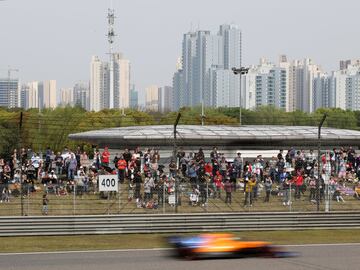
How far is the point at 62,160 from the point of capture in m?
27.1

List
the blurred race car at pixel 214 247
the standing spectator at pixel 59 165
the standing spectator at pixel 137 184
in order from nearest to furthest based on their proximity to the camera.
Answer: the blurred race car at pixel 214 247
the standing spectator at pixel 137 184
the standing spectator at pixel 59 165

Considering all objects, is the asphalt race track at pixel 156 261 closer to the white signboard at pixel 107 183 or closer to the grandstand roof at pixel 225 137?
the white signboard at pixel 107 183

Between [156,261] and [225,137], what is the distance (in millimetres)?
13512

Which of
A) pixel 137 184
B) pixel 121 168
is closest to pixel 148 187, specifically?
pixel 137 184

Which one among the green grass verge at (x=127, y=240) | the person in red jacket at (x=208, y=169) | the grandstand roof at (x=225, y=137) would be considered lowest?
the green grass verge at (x=127, y=240)

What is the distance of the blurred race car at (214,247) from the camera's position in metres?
15.7

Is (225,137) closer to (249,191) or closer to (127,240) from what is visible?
(249,191)

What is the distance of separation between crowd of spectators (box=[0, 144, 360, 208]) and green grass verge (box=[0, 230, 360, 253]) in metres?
1.06

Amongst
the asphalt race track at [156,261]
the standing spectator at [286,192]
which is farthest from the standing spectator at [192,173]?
the asphalt race track at [156,261]

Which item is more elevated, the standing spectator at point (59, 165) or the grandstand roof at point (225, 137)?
the grandstand roof at point (225, 137)

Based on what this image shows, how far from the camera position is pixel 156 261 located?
55.7 feet

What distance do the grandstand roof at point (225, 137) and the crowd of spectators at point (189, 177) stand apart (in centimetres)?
118

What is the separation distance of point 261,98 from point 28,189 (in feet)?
545

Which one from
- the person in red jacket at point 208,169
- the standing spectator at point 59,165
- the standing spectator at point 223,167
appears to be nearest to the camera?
the person in red jacket at point 208,169
